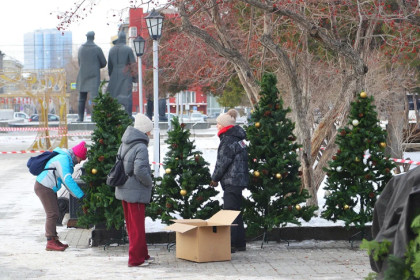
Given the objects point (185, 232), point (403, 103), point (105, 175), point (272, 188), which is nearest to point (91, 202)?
point (105, 175)

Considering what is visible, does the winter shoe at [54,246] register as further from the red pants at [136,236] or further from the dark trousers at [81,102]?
the dark trousers at [81,102]

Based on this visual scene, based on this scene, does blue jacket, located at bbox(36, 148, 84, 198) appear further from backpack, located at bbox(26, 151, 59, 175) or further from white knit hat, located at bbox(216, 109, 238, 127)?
white knit hat, located at bbox(216, 109, 238, 127)

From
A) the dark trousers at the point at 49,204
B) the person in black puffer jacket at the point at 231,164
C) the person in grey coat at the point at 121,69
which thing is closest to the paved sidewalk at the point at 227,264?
the dark trousers at the point at 49,204

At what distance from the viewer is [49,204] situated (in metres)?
9.93

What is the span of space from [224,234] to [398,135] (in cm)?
1187

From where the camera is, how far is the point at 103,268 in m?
8.67

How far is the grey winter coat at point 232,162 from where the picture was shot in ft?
31.1

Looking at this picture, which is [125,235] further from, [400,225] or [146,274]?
[400,225]

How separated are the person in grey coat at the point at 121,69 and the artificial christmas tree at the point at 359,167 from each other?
3094 cm

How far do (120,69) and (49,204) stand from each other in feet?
106

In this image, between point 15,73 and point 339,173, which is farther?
point 15,73

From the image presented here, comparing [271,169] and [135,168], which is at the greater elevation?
[135,168]

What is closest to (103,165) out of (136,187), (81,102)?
(136,187)

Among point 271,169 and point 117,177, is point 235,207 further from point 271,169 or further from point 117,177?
point 117,177
